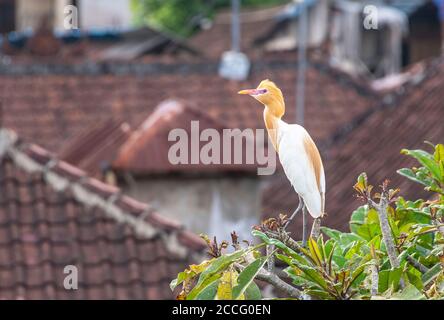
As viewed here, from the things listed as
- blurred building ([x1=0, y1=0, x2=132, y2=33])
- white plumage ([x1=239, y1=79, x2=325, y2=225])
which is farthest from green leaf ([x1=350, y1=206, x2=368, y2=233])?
blurred building ([x1=0, y1=0, x2=132, y2=33])

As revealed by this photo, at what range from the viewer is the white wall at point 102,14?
36.0 meters

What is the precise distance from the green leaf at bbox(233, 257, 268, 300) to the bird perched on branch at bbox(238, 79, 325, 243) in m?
0.13

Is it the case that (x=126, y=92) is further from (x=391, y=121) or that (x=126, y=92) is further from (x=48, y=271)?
(x=48, y=271)

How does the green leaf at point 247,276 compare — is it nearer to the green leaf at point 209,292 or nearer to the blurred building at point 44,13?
the green leaf at point 209,292

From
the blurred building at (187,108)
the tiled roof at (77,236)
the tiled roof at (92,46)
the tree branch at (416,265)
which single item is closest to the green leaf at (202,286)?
the tree branch at (416,265)

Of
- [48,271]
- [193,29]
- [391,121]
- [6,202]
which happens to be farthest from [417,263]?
[193,29]

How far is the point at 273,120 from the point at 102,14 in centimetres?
3359

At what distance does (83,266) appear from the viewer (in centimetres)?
1120

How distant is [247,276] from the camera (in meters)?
3.41

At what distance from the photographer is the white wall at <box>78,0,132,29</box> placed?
1417 inches

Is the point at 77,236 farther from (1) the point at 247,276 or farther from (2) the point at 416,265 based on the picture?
(1) the point at 247,276

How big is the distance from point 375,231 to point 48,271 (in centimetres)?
716
